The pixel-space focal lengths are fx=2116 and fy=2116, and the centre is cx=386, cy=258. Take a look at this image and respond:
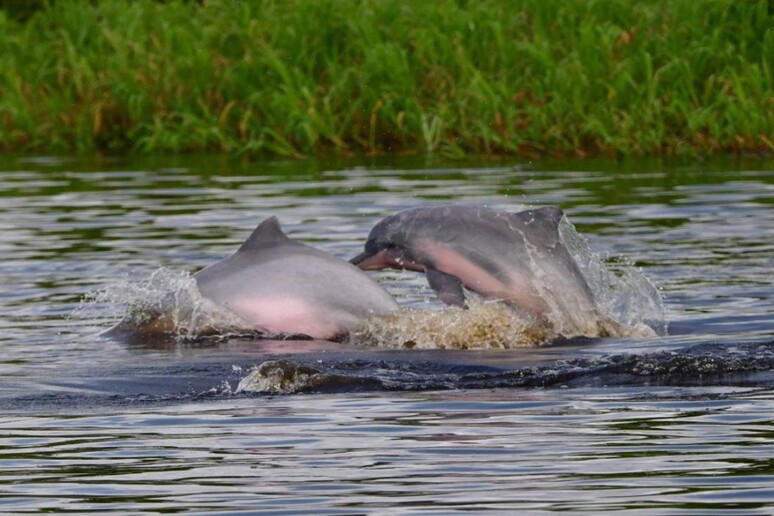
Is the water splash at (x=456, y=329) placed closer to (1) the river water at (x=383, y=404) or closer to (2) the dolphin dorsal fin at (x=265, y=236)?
(1) the river water at (x=383, y=404)

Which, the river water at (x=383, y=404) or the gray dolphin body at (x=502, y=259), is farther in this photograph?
the gray dolphin body at (x=502, y=259)

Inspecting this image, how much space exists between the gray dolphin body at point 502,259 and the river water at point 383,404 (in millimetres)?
374

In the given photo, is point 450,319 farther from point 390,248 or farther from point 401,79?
point 401,79

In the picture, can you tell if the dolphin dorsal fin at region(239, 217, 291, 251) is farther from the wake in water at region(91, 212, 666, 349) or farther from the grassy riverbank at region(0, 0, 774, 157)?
the grassy riverbank at region(0, 0, 774, 157)

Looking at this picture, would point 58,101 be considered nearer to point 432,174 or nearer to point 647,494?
point 432,174

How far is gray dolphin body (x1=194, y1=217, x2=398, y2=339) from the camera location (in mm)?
10086

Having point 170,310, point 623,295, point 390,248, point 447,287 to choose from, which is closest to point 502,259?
point 447,287

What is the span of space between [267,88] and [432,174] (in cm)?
309

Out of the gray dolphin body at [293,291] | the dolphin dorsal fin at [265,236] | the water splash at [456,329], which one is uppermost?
the dolphin dorsal fin at [265,236]

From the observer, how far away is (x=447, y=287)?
33.3 ft

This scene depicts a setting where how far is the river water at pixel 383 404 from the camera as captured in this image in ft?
20.4

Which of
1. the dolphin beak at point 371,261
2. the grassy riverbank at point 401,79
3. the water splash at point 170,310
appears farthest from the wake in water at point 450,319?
the grassy riverbank at point 401,79

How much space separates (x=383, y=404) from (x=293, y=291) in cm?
231

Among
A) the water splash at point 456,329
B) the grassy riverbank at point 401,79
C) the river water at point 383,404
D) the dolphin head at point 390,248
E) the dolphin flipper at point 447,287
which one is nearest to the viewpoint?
the river water at point 383,404
